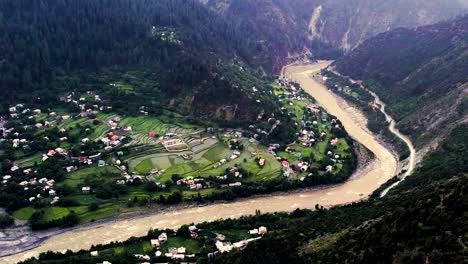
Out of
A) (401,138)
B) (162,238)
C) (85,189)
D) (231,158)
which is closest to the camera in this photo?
(162,238)

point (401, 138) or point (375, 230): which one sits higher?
point (375, 230)

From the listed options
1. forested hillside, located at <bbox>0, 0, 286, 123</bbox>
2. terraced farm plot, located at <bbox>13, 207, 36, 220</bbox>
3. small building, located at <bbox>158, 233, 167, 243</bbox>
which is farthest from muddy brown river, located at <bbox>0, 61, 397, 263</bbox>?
forested hillside, located at <bbox>0, 0, 286, 123</bbox>

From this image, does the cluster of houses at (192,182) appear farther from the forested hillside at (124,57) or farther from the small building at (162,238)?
the forested hillside at (124,57)

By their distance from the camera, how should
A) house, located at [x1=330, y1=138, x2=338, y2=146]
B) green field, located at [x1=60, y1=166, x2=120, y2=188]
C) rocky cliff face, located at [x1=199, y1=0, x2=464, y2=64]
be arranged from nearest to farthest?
1. green field, located at [x1=60, y1=166, x2=120, y2=188]
2. house, located at [x1=330, y1=138, x2=338, y2=146]
3. rocky cliff face, located at [x1=199, y1=0, x2=464, y2=64]

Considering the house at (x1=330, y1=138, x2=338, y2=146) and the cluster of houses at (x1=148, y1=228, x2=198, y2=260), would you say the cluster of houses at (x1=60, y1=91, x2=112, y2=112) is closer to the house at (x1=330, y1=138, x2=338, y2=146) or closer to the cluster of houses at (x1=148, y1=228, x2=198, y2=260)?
the cluster of houses at (x1=148, y1=228, x2=198, y2=260)

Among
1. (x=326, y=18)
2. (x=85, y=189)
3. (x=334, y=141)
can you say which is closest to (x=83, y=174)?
(x=85, y=189)

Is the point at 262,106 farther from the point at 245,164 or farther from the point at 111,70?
the point at 111,70

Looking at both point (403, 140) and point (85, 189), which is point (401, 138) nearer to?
point (403, 140)
